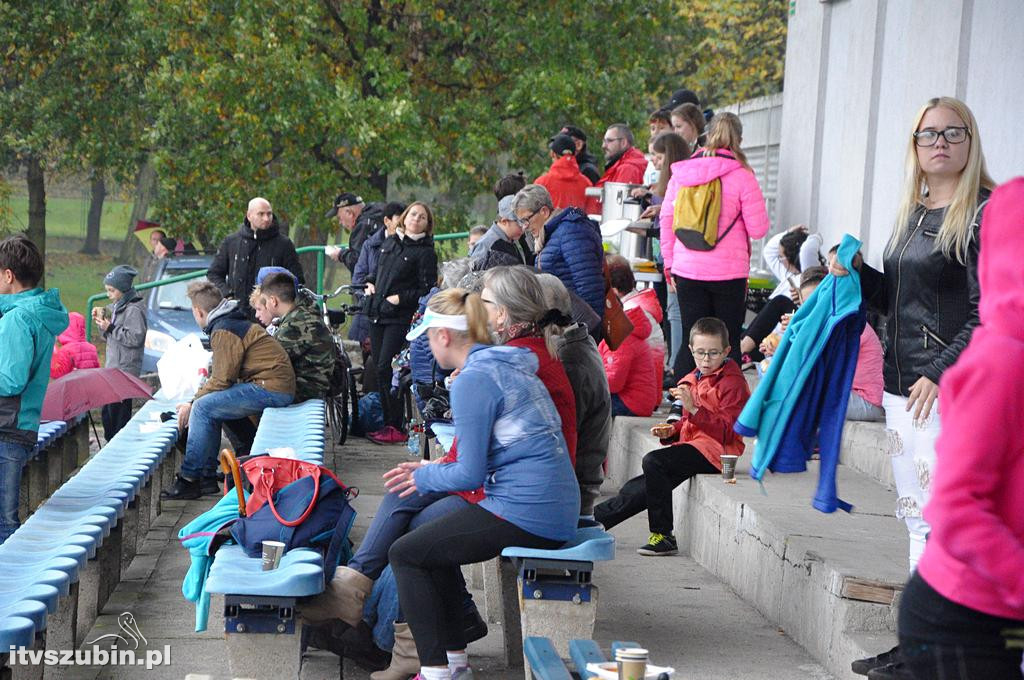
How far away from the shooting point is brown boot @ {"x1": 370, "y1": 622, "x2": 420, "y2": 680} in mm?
5152

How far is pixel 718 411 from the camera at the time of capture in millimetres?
7133

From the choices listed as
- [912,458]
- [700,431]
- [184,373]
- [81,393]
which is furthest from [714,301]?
[912,458]

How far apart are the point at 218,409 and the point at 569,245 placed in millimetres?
2760

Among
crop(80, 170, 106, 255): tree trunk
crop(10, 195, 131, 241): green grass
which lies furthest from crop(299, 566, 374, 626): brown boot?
crop(10, 195, 131, 241): green grass

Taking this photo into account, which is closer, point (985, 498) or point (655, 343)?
point (985, 498)

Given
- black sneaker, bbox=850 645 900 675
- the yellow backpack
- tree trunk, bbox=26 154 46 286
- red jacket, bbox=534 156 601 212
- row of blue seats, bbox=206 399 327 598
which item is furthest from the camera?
tree trunk, bbox=26 154 46 286

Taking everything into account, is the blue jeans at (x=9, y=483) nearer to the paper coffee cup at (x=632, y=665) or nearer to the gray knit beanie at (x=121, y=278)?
the paper coffee cup at (x=632, y=665)

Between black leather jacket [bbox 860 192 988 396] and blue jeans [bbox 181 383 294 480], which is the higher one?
black leather jacket [bbox 860 192 988 396]

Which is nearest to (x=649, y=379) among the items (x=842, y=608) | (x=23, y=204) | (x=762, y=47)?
(x=842, y=608)

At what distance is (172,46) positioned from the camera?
18.0 m

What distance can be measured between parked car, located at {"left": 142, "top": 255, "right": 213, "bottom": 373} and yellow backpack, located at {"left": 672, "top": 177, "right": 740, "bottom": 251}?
6.71 m

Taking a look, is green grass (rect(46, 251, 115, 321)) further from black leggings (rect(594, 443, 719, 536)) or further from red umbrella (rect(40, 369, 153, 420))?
black leggings (rect(594, 443, 719, 536))

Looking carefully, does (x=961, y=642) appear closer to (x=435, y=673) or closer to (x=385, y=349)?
(x=435, y=673)

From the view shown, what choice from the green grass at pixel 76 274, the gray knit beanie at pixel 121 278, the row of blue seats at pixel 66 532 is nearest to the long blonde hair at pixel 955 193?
the row of blue seats at pixel 66 532
